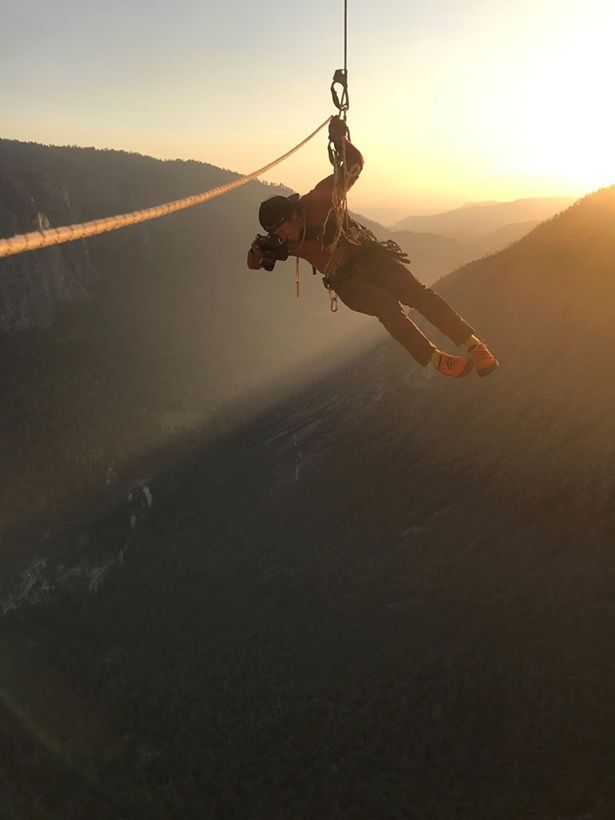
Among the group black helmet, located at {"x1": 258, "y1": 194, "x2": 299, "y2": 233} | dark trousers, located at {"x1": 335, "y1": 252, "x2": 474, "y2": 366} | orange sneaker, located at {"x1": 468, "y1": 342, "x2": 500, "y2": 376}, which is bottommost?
orange sneaker, located at {"x1": 468, "y1": 342, "x2": 500, "y2": 376}

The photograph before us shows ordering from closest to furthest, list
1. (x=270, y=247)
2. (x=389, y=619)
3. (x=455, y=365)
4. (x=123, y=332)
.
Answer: (x=455, y=365)
(x=270, y=247)
(x=389, y=619)
(x=123, y=332)

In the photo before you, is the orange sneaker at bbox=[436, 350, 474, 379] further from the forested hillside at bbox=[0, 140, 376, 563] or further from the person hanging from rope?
the forested hillside at bbox=[0, 140, 376, 563]

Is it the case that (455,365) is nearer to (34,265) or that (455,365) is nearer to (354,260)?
(354,260)

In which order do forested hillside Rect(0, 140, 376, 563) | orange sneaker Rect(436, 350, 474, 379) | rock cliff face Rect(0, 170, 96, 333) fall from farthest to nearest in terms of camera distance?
rock cliff face Rect(0, 170, 96, 333) → forested hillside Rect(0, 140, 376, 563) → orange sneaker Rect(436, 350, 474, 379)

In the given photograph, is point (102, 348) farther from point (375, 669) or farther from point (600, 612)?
point (600, 612)

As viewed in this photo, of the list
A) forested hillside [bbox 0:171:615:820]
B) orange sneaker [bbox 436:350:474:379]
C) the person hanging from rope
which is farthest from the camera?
forested hillside [bbox 0:171:615:820]

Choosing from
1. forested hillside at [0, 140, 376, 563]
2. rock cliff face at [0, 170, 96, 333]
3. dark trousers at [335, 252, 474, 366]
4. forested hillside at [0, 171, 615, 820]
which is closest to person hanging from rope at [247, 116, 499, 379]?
dark trousers at [335, 252, 474, 366]

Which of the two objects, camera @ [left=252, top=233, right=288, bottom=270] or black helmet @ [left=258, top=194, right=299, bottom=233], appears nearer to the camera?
black helmet @ [left=258, top=194, right=299, bottom=233]

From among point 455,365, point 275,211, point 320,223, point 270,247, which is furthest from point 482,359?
point 275,211
